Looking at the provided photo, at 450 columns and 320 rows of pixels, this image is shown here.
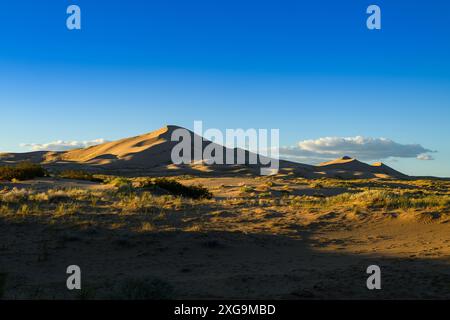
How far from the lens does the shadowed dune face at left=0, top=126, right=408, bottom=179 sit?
73.8 m

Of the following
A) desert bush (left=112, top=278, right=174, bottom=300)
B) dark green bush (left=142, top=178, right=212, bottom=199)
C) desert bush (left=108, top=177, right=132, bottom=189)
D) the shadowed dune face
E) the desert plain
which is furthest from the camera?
the shadowed dune face

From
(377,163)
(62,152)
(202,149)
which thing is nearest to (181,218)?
(202,149)

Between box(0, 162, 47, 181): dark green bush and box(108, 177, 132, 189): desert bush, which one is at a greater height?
box(0, 162, 47, 181): dark green bush

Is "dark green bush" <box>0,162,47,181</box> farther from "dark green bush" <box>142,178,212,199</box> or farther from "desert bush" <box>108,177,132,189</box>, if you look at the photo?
"dark green bush" <box>142,178,212,199</box>

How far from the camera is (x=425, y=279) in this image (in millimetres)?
8750

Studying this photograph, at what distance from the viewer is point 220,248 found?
12.3 meters

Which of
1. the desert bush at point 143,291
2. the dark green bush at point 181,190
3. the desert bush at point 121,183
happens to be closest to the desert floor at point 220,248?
the desert bush at point 143,291

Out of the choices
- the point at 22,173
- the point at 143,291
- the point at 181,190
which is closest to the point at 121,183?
the point at 181,190

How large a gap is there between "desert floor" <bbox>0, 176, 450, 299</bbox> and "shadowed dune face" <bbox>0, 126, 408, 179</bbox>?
163 feet

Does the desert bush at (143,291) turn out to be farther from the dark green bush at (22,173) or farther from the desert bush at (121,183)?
the dark green bush at (22,173)

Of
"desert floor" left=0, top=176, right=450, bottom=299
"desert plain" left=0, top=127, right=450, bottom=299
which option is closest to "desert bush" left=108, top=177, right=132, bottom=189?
"desert plain" left=0, top=127, right=450, bottom=299

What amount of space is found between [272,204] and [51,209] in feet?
32.4

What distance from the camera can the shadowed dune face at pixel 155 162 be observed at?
7375cm

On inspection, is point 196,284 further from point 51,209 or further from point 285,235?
point 51,209
